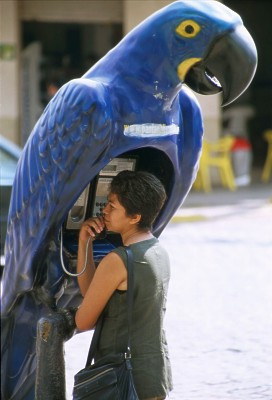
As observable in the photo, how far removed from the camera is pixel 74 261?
4074 mm

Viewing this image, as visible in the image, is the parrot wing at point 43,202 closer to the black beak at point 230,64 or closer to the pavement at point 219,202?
the black beak at point 230,64

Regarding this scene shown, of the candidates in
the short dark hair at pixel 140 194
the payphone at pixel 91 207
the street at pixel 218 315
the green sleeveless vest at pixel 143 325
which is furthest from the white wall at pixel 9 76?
the green sleeveless vest at pixel 143 325

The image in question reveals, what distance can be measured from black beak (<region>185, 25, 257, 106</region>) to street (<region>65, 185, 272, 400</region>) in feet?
7.00

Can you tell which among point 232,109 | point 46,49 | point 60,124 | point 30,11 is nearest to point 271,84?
point 232,109

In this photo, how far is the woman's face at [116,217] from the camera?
3717 millimetres

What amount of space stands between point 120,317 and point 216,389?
2.01 m

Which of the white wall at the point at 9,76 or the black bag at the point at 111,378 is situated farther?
the white wall at the point at 9,76

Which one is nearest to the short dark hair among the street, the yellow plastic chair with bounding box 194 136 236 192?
the street

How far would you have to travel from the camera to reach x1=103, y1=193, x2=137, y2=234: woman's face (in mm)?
3717

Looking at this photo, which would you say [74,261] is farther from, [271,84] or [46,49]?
[271,84]

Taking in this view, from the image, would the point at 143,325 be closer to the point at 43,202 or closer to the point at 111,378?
the point at 111,378

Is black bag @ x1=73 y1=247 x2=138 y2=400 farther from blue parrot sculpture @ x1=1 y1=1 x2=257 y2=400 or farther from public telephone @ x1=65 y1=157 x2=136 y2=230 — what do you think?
public telephone @ x1=65 y1=157 x2=136 y2=230

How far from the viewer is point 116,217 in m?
3.73

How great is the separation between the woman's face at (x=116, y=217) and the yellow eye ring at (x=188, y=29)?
2.19 feet
